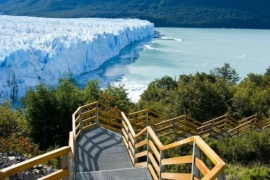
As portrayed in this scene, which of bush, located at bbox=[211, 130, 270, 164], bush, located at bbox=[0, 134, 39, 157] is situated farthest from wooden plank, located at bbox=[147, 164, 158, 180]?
bush, located at bbox=[0, 134, 39, 157]

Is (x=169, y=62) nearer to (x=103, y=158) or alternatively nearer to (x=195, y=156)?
(x=103, y=158)

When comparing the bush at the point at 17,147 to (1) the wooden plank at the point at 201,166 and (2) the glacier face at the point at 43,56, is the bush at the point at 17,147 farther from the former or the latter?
(2) the glacier face at the point at 43,56

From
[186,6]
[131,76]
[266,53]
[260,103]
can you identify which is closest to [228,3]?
[186,6]

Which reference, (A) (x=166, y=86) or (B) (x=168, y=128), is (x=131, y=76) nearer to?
(A) (x=166, y=86)

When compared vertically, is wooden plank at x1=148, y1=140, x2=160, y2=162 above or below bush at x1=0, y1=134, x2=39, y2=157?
above

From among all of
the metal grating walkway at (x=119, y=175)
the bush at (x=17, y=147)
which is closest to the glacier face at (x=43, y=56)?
the bush at (x=17, y=147)

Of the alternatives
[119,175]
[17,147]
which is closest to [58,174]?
[119,175]

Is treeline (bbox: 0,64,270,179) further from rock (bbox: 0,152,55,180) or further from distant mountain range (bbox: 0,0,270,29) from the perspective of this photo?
distant mountain range (bbox: 0,0,270,29)
